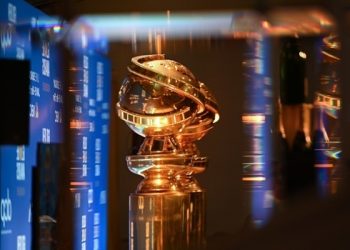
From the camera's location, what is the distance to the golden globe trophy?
87cm

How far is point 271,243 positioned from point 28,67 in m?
0.44

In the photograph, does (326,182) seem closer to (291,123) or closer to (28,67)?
(291,123)

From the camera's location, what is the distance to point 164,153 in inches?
34.5

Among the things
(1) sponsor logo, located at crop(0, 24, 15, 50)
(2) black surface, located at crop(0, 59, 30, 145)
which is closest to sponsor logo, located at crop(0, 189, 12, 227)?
(2) black surface, located at crop(0, 59, 30, 145)

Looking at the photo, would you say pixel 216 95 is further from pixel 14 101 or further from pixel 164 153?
pixel 14 101

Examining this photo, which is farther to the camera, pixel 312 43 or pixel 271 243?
pixel 312 43

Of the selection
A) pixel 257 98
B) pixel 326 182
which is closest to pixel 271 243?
pixel 326 182

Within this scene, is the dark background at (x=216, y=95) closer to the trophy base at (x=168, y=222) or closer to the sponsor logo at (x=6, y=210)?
the trophy base at (x=168, y=222)

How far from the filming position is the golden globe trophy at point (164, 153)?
87 centimetres

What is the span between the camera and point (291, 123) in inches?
36.4

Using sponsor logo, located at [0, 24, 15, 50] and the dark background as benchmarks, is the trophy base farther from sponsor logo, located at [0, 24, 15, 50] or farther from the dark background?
sponsor logo, located at [0, 24, 15, 50]

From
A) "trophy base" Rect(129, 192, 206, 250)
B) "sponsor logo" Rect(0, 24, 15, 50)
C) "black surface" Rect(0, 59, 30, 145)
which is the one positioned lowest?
"trophy base" Rect(129, 192, 206, 250)

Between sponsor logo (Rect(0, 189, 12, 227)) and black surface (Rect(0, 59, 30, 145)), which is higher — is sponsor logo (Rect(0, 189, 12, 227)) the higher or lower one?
the lower one

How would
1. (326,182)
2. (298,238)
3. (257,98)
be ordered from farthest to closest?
(257,98) → (326,182) → (298,238)
